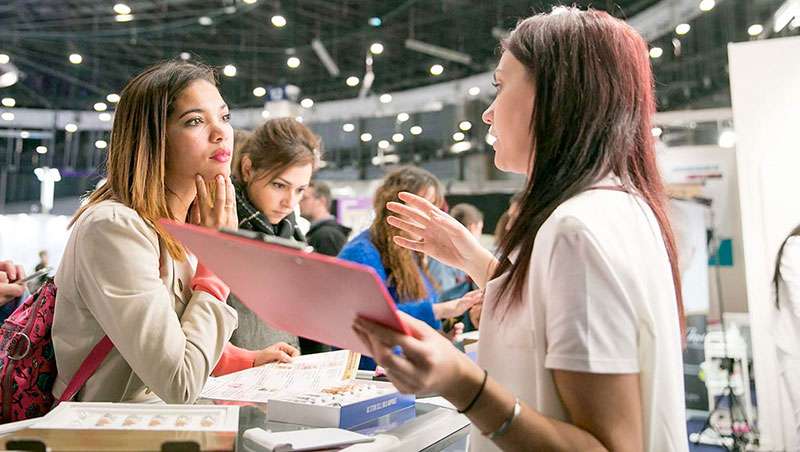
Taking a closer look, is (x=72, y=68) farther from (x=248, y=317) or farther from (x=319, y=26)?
(x=248, y=317)

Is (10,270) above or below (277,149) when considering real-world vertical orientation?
below

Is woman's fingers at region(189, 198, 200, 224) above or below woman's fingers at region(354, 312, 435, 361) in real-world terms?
above

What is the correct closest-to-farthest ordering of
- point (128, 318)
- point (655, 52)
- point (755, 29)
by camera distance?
1. point (128, 318)
2. point (655, 52)
3. point (755, 29)

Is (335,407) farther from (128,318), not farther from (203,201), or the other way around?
(203,201)

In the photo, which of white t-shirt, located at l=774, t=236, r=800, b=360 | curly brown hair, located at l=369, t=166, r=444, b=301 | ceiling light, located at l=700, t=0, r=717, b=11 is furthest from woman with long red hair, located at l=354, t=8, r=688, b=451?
ceiling light, located at l=700, t=0, r=717, b=11

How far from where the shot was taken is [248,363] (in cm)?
200

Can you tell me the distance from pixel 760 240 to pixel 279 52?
→ 8988mm

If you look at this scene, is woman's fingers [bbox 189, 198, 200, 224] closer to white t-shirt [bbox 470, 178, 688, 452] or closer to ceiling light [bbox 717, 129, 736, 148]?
white t-shirt [bbox 470, 178, 688, 452]

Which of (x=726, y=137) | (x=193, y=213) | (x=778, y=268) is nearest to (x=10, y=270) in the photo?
(x=193, y=213)

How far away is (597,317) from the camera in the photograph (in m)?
0.89

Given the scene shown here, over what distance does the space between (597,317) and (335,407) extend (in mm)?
601

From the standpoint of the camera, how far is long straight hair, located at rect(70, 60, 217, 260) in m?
1.45

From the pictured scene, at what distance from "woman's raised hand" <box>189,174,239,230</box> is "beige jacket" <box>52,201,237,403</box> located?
14cm

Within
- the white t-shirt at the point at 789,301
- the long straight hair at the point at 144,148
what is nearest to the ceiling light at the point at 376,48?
the white t-shirt at the point at 789,301
